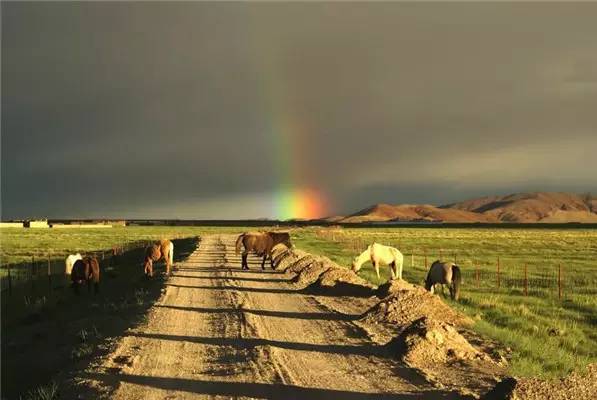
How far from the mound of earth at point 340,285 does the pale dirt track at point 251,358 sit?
2458mm

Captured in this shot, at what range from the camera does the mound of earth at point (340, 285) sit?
2016 cm

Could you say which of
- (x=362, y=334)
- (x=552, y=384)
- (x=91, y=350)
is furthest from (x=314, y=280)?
(x=552, y=384)

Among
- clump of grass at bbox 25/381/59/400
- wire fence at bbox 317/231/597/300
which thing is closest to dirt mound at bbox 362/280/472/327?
clump of grass at bbox 25/381/59/400

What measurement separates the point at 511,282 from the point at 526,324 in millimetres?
14511

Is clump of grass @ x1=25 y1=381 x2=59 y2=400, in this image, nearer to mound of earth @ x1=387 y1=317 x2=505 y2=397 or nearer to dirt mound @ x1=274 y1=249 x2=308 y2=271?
mound of earth @ x1=387 y1=317 x2=505 y2=397

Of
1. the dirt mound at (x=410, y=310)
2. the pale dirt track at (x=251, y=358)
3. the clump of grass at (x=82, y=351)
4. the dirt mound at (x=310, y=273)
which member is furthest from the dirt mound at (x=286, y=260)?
the clump of grass at (x=82, y=351)

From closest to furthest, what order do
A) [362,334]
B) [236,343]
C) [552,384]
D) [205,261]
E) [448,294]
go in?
[552,384] → [236,343] → [362,334] → [448,294] → [205,261]

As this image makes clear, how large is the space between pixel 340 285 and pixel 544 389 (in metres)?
14.0

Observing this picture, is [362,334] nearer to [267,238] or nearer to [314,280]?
[314,280]

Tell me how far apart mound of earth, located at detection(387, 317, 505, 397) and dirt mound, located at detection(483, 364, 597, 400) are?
102cm

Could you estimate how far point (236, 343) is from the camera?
12164 millimetres

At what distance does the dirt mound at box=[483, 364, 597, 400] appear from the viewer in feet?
24.4

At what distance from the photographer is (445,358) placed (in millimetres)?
10516

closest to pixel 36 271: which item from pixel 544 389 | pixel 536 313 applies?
pixel 536 313
